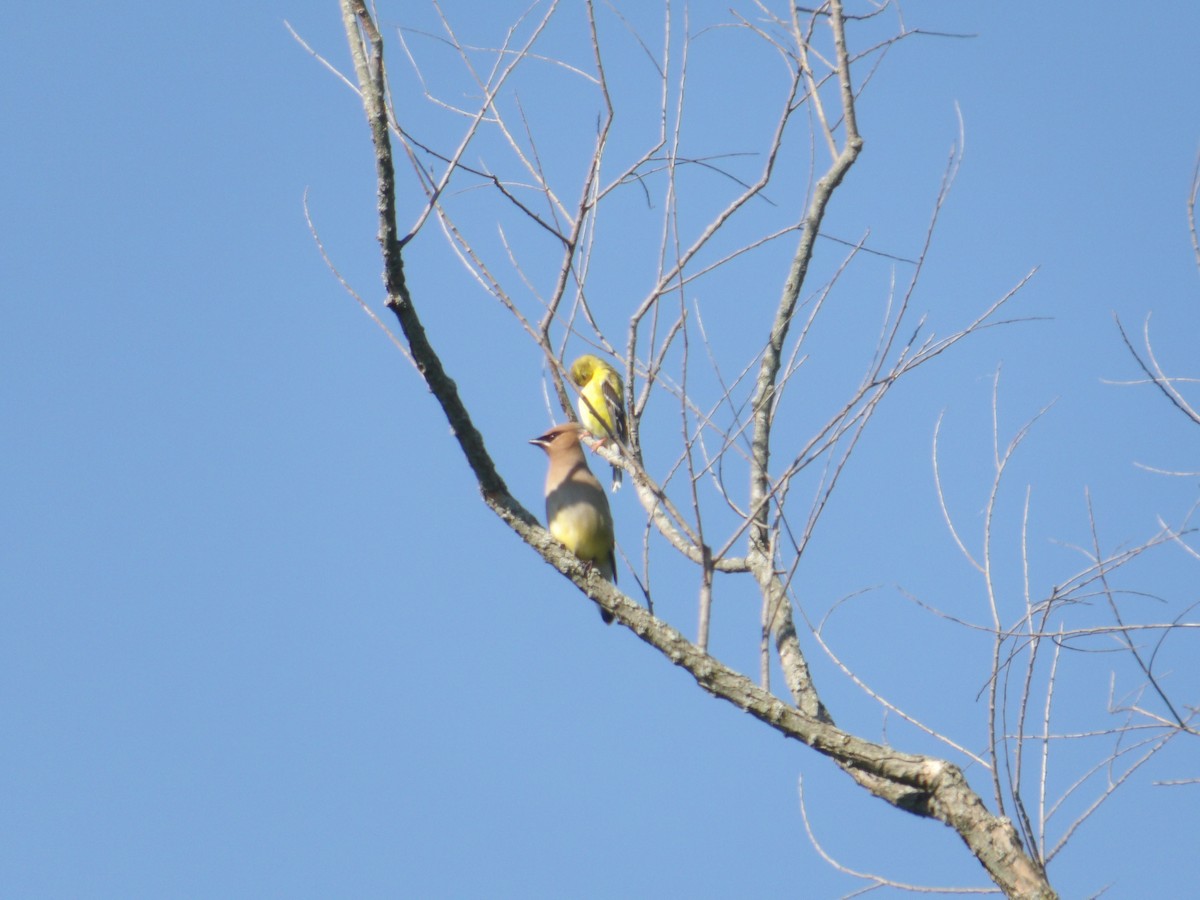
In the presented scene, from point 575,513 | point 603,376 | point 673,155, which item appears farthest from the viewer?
point 603,376

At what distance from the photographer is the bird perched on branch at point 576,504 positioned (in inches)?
251

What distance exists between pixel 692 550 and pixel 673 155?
1.45m

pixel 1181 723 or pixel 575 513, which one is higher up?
pixel 575 513

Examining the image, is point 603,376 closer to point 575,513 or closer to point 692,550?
point 575,513

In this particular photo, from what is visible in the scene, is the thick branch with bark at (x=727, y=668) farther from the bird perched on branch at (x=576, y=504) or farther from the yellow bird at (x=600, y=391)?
the yellow bird at (x=600, y=391)

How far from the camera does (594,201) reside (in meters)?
4.16

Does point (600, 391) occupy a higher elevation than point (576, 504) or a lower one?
higher

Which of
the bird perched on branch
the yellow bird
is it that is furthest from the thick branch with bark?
the yellow bird

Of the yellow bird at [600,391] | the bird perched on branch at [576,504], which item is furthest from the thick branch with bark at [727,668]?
the yellow bird at [600,391]

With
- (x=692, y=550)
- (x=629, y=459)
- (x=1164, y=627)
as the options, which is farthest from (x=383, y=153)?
(x=1164, y=627)

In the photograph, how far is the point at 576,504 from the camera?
6438 mm

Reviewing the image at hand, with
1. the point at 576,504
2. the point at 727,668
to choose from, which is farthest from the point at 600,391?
the point at 727,668

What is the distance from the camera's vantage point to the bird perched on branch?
20.9 ft

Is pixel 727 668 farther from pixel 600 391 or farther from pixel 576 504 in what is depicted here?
pixel 600 391
